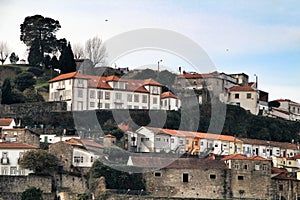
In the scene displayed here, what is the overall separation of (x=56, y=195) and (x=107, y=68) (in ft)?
95.7

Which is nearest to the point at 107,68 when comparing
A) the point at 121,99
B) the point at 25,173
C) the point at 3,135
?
the point at 121,99

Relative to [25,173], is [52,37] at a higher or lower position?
higher

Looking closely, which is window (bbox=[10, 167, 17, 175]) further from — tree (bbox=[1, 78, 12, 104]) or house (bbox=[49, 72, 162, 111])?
tree (bbox=[1, 78, 12, 104])

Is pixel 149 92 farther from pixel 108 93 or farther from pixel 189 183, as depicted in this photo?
pixel 189 183

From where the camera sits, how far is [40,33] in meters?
90.2

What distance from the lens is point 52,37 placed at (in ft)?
297

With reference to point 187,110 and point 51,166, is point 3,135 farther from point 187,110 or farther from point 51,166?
point 187,110

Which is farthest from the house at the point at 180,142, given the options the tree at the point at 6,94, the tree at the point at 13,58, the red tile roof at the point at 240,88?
the tree at the point at 13,58

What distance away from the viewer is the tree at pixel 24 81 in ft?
274

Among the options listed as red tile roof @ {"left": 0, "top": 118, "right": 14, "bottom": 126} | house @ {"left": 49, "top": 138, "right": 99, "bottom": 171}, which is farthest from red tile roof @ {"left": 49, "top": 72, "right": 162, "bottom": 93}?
house @ {"left": 49, "top": 138, "right": 99, "bottom": 171}

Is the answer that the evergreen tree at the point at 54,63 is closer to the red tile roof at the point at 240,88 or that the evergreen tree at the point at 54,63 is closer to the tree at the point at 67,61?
the tree at the point at 67,61

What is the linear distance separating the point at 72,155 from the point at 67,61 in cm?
2369

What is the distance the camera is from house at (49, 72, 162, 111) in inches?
2933

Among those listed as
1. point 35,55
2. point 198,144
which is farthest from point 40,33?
point 198,144
